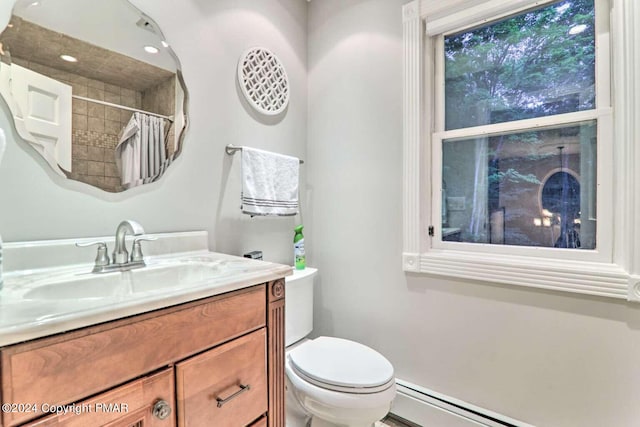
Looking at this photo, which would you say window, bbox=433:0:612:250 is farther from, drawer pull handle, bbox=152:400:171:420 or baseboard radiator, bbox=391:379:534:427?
drawer pull handle, bbox=152:400:171:420

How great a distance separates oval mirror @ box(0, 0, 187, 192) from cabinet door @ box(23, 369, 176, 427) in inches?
28.7

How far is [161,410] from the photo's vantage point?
2.23 ft

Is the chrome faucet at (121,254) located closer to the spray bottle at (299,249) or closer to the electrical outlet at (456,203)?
the spray bottle at (299,249)

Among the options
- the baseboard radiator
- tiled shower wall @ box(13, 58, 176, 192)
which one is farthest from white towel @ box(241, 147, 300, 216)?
the baseboard radiator

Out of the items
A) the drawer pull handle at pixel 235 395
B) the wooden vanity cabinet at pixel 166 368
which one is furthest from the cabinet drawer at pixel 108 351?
the drawer pull handle at pixel 235 395

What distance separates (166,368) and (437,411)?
131cm

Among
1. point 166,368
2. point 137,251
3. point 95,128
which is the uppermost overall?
point 95,128

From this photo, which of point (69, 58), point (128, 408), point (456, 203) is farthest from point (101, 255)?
point (456, 203)

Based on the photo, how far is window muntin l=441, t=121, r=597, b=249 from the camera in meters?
1.21

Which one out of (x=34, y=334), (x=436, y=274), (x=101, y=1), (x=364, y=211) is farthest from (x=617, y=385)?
(x=101, y=1)

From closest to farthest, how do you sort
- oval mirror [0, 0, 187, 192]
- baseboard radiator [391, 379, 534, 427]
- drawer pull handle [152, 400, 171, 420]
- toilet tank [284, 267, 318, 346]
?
drawer pull handle [152, 400, 171, 420]
oval mirror [0, 0, 187, 192]
baseboard radiator [391, 379, 534, 427]
toilet tank [284, 267, 318, 346]

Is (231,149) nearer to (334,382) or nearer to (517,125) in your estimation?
(334,382)

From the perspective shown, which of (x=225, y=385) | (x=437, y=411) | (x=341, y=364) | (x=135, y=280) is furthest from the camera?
(x=437, y=411)

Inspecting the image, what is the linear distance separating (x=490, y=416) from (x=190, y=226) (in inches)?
60.2
